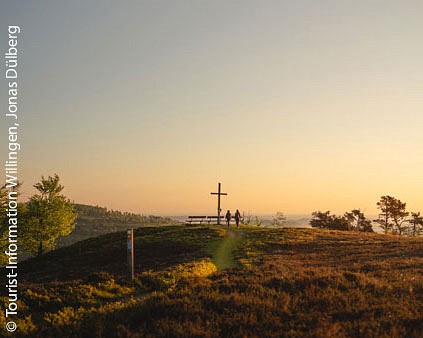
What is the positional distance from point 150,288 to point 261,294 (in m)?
6.45

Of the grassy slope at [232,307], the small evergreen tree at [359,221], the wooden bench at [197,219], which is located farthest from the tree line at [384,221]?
the grassy slope at [232,307]

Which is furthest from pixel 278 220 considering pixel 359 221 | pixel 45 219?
pixel 45 219

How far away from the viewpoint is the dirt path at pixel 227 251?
25505 millimetres

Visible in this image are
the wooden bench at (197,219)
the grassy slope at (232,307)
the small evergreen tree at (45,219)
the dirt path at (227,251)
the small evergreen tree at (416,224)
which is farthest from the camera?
the small evergreen tree at (416,224)

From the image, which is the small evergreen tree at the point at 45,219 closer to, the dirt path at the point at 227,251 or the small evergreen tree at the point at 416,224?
the dirt path at the point at 227,251

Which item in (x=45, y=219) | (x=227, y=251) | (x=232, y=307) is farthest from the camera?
(x=45, y=219)

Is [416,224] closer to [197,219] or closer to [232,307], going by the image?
[197,219]

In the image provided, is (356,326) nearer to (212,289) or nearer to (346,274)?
(212,289)

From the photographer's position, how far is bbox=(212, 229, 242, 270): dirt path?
1004 inches

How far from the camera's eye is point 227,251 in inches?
1264

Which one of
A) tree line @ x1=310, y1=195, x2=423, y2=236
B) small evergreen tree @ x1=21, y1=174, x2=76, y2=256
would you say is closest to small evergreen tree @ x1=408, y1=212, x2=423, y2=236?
tree line @ x1=310, y1=195, x2=423, y2=236

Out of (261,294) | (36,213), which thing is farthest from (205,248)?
(36,213)

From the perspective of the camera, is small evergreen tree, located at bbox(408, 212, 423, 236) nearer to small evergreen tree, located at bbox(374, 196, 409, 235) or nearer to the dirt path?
small evergreen tree, located at bbox(374, 196, 409, 235)

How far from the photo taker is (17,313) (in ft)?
40.8
